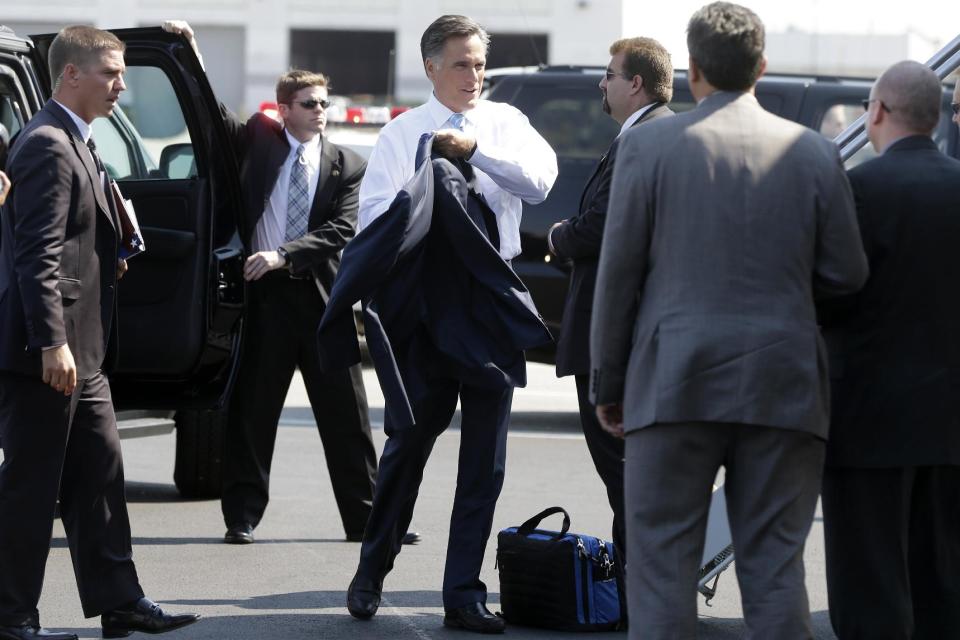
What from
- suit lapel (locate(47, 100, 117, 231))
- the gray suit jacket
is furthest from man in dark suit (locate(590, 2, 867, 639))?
suit lapel (locate(47, 100, 117, 231))

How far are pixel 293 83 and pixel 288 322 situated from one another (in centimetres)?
102

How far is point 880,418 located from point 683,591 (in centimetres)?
70

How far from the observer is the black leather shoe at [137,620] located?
17.2 ft

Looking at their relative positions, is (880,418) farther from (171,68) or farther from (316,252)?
(171,68)

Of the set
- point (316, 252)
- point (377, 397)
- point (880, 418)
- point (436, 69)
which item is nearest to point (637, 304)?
point (880, 418)

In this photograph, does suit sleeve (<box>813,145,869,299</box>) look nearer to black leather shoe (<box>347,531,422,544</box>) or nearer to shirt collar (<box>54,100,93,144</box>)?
shirt collar (<box>54,100,93,144</box>)

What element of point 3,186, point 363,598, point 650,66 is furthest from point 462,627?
point 3,186

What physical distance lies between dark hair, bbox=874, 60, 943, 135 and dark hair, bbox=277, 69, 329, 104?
10.9 feet

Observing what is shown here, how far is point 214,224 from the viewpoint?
701cm

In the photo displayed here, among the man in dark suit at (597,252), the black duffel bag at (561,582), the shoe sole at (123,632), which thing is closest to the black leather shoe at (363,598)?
the black duffel bag at (561,582)

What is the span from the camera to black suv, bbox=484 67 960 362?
33.3ft

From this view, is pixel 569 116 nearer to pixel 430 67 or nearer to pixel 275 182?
pixel 275 182

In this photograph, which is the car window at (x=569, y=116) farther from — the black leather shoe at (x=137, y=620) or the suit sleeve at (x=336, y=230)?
the black leather shoe at (x=137, y=620)

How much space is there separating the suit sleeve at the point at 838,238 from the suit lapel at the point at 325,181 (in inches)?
134
